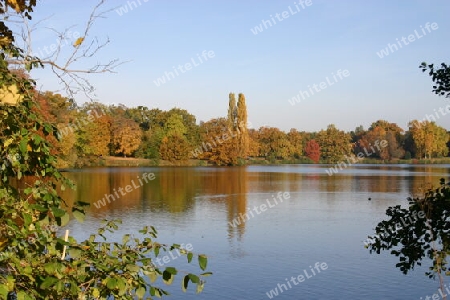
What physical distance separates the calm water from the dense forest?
23.5 metres

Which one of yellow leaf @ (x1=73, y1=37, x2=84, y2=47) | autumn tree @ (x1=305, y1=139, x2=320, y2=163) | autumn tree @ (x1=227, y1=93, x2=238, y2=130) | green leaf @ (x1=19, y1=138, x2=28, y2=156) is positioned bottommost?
green leaf @ (x1=19, y1=138, x2=28, y2=156)

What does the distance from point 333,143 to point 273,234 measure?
257ft

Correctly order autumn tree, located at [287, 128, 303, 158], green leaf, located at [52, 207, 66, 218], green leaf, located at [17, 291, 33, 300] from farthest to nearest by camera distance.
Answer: autumn tree, located at [287, 128, 303, 158]
green leaf, located at [52, 207, 66, 218]
green leaf, located at [17, 291, 33, 300]

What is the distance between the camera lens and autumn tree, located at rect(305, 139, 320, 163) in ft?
306

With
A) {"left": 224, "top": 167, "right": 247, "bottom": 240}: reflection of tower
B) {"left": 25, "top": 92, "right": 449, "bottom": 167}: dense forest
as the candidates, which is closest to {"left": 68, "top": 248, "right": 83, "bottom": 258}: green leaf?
{"left": 224, "top": 167, "right": 247, "bottom": 240}: reflection of tower

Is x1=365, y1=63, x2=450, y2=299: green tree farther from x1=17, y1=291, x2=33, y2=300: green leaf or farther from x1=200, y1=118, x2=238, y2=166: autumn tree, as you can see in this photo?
x1=200, y1=118, x2=238, y2=166: autumn tree

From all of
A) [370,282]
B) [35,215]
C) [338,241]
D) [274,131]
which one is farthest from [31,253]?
[274,131]

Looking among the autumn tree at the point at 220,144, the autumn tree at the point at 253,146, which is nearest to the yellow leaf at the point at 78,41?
the autumn tree at the point at 220,144

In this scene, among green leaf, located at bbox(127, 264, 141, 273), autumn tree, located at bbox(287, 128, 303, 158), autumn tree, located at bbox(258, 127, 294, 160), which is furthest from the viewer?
autumn tree, located at bbox(287, 128, 303, 158)

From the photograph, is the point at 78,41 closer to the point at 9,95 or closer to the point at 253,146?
the point at 9,95

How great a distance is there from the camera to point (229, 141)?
2879 inches

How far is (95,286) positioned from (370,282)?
381 inches

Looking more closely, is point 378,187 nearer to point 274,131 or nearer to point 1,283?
point 1,283

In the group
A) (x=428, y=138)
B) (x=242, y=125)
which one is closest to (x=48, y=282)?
(x=242, y=125)
